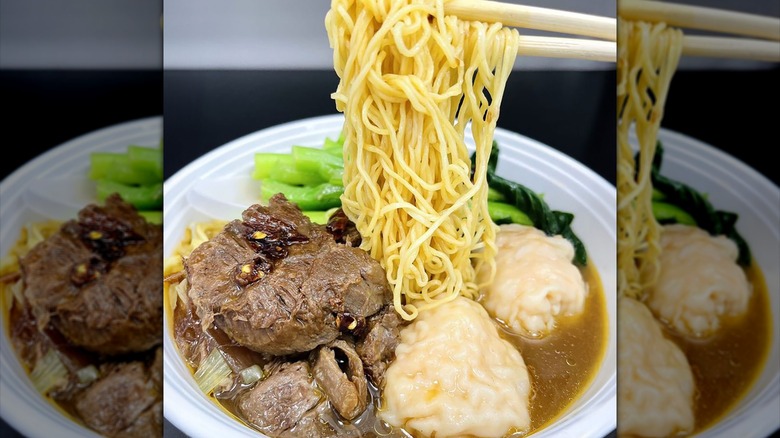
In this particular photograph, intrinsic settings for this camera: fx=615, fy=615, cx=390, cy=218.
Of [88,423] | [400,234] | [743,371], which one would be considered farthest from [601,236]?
[88,423]

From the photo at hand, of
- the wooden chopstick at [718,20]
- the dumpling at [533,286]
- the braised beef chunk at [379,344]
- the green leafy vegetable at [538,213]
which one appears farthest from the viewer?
the green leafy vegetable at [538,213]

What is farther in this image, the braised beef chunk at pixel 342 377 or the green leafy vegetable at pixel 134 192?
the braised beef chunk at pixel 342 377

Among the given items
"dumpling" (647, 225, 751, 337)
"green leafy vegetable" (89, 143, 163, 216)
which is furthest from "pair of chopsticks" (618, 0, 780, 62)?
"green leafy vegetable" (89, 143, 163, 216)

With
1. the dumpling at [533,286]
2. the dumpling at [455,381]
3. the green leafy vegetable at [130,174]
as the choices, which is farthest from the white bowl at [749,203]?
the dumpling at [533,286]

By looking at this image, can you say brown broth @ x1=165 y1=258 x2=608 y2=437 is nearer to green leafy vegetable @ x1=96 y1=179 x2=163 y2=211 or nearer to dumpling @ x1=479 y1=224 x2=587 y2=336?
dumpling @ x1=479 y1=224 x2=587 y2=336

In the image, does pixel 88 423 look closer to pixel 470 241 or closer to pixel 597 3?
pixel 470 241

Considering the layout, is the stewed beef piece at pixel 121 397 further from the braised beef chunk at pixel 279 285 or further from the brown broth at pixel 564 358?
the brown broth at pixel 564 358

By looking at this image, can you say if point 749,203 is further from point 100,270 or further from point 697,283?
point 100,270
